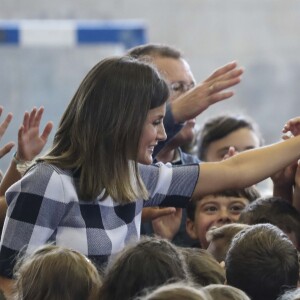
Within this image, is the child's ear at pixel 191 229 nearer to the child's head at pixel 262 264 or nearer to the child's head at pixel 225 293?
the child's head at pixel 262 264

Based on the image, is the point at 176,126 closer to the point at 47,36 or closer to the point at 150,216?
the point at 150,216

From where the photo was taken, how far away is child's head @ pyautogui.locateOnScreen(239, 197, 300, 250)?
2.68 meters

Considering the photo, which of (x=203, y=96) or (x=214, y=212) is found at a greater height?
(x=203, y=96)

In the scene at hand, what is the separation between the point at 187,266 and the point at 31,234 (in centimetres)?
39

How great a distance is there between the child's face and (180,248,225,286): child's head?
0.80 metres

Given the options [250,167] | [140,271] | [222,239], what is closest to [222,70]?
[250,167]

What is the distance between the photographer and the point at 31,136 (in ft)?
9.12

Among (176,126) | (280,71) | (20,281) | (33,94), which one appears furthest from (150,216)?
(280,71)

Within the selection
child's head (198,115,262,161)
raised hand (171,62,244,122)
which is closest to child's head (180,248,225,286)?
raised hand (171,62,244,122)

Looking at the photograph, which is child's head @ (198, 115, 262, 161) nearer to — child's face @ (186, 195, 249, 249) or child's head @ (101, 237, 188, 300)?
child's face @ (186, 195, 249, 249)

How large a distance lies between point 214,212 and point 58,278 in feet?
3.83

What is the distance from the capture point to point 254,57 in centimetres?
962

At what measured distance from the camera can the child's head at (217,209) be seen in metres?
3.03

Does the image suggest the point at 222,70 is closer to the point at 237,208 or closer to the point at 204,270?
the point at 237,208
